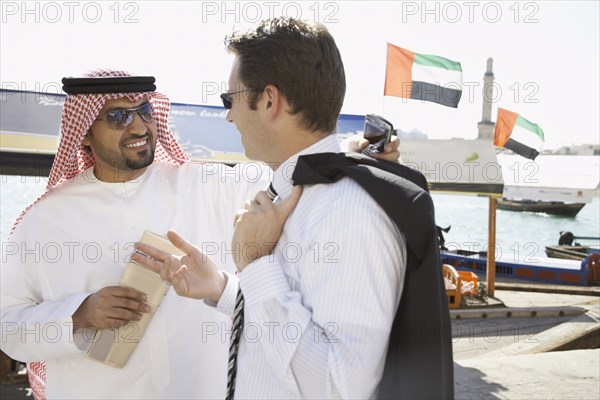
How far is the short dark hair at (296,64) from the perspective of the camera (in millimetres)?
1422

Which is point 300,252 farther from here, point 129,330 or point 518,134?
point 518,134

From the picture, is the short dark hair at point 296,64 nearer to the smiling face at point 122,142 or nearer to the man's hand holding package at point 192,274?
the man's hand holding package at point 192,274

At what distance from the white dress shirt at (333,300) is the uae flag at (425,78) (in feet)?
Answer: 34.7

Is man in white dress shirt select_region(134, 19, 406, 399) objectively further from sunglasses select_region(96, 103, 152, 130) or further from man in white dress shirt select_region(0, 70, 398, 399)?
sunglasses select_region(96, 103, 152, 130)

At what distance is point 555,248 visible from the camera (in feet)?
70.8

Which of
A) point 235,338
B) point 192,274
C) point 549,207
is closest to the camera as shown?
point 235,338

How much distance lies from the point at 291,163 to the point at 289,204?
13 cm

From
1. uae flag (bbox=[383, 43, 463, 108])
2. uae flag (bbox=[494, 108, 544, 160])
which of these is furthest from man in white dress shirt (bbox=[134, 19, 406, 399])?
uae flag (bbox=[494, 108, 544, 160])

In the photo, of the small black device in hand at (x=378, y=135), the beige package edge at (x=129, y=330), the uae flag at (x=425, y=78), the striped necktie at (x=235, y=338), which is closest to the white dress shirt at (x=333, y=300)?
A: the striped necktie at (x=235, y=338)

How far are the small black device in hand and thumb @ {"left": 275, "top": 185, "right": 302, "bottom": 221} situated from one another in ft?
1.60

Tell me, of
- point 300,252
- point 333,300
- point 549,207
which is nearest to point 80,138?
point 300,252

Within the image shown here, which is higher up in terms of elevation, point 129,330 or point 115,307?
point 115,307

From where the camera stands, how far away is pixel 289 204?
1.46 metres

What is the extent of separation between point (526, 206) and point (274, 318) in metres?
80.1
